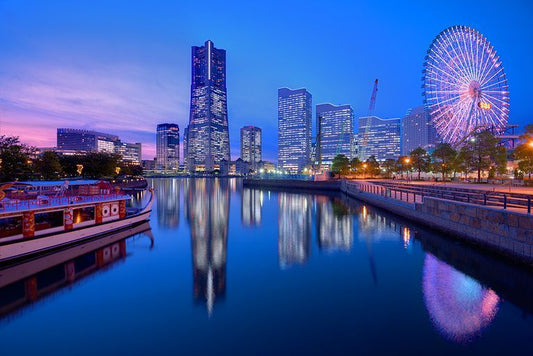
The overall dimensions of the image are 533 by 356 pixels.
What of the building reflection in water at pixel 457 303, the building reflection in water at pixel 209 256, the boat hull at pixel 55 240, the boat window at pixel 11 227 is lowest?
→ the building reflection in water at pixel 209 256

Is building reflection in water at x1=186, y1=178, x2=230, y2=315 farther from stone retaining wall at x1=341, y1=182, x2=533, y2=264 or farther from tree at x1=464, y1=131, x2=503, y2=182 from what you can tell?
tree at x1=464, y1=131, x2=503, y2=182

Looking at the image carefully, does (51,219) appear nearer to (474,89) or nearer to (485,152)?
(485,152)

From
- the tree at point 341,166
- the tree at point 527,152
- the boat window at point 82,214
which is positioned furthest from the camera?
the tree at point 341,166

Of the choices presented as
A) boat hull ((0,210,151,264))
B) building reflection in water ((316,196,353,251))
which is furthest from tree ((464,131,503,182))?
boat hull ((0,210,151,264))

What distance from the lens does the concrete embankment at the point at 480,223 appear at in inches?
706

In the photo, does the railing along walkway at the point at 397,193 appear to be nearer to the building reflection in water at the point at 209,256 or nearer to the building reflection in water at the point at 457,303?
the building reflection in water at the point at 457,303

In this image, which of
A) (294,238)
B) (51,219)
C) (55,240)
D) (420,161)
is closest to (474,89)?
(420,161)

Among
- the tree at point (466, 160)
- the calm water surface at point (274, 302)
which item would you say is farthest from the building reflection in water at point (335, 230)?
the tree at point (466, 160)

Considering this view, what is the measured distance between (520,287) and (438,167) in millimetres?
69451

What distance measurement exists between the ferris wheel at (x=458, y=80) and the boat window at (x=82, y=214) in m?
68.3

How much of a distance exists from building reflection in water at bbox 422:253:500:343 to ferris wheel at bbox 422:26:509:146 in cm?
5817

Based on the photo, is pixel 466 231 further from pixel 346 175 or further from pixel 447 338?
pixel 346 175

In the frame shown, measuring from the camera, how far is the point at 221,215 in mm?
48594

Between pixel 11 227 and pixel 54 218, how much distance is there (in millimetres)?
3698
